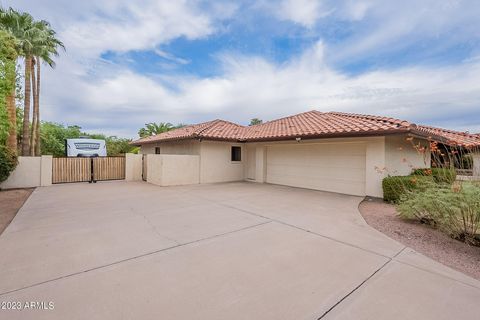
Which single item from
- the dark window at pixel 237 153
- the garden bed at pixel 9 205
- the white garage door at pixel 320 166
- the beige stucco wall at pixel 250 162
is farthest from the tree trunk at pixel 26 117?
the white garage door at pixel 320 166

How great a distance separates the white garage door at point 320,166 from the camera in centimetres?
1075

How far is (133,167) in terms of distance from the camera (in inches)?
627

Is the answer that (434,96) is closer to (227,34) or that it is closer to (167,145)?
(227,34)

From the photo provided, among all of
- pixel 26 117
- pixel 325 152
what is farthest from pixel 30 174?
pixel 325 152

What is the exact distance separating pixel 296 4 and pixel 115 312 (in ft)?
37.3

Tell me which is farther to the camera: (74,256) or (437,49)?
(437,49)

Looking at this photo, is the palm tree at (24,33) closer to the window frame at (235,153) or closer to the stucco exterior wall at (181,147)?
the stucco exterior wall at (181,147)

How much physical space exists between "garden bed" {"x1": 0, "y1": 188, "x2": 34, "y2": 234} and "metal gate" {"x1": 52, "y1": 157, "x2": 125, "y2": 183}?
3367 millimetres

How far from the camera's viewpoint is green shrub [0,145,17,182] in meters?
10.9

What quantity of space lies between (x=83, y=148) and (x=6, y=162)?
673 centimetres

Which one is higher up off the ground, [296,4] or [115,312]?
[296,4]

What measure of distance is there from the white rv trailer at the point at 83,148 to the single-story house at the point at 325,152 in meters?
5.58

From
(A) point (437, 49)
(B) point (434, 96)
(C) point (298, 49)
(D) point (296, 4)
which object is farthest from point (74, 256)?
(B) point (434, 96)

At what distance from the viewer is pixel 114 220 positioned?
6289 millimetres
